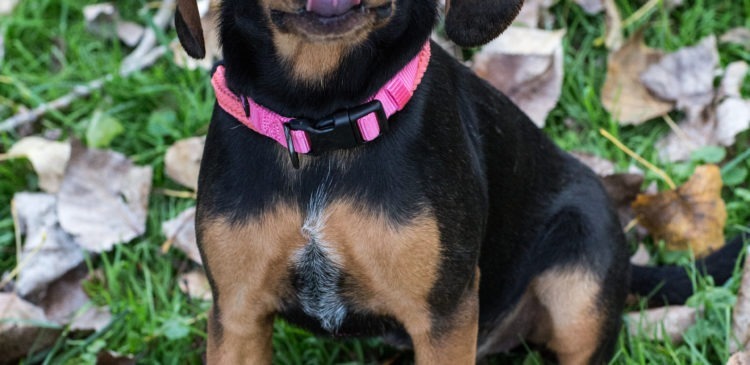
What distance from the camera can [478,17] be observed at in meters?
3.54

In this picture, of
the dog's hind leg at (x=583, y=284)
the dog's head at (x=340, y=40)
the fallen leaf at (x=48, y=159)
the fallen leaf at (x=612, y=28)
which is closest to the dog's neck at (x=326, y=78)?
the dog's head at (x=340, y=40)

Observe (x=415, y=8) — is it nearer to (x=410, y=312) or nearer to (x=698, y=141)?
(x=410, y=312)

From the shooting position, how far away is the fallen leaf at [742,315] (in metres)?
4.55

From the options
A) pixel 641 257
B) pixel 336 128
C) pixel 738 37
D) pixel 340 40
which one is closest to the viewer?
pixel 340 40

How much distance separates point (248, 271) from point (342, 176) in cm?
45

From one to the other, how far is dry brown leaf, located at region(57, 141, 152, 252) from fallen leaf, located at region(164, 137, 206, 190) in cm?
14

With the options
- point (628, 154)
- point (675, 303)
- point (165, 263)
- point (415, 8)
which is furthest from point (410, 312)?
point (628, 154)

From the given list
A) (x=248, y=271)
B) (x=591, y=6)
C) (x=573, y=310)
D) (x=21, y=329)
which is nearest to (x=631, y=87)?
(x=591, y=6)

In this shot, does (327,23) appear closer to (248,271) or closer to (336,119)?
(336,119)

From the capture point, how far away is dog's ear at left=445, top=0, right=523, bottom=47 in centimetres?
353

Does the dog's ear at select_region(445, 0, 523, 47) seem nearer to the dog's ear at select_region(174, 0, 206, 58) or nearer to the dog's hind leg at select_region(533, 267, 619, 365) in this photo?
the dog's ear at select_region(174, 0, 206, 58)

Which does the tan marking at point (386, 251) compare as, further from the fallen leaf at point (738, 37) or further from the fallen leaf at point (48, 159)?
the fallen leaf at point (738, 37)

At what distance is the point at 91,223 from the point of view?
5480mm

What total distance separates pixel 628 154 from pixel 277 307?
2.50 metres
